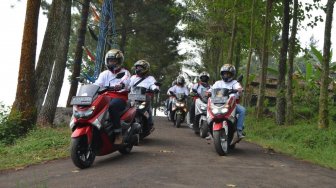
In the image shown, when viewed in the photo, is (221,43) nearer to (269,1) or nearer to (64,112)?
(269,1)

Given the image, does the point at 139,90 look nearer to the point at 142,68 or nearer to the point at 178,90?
the point at 142,68

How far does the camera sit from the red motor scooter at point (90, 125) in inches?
325

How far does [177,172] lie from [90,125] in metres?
1.73

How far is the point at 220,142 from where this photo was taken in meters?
10.1

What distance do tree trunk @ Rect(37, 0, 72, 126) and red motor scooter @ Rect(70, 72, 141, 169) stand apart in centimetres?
673

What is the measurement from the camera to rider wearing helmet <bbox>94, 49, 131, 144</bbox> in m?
9.23

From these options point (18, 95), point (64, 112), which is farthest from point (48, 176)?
point (64, 112)

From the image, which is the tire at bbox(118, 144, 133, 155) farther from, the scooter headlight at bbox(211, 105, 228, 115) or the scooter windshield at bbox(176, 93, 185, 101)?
the scooter windshield at bbox(176, 93, 185, 101)

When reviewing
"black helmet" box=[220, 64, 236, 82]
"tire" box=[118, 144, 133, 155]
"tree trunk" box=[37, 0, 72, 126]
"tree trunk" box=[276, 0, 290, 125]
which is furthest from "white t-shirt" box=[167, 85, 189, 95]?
"tire" box=[118, 144, 133, 155]

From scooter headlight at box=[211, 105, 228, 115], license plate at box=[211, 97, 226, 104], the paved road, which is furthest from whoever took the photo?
license plate at box=[211, 97, 226, 104]

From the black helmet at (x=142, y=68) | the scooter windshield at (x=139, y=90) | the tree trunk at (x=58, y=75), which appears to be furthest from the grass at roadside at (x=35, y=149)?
the black helmet at (x=142, y=68)

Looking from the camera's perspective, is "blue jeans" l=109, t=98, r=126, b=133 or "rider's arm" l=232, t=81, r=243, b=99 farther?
"rider's arm" l=232, t=81, r=243, b=99

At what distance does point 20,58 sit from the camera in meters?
13.6

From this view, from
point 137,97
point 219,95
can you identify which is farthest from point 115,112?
point 137,97
